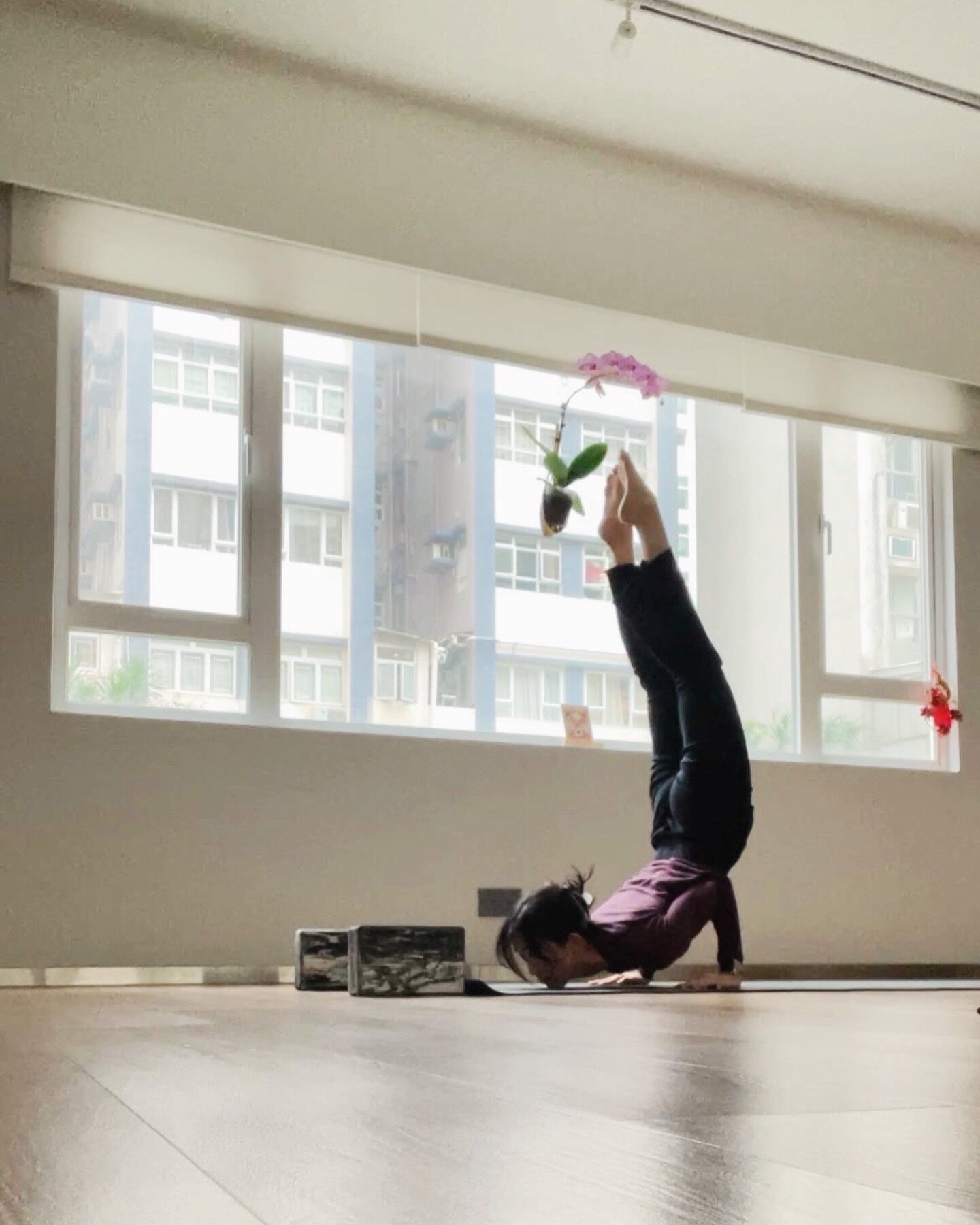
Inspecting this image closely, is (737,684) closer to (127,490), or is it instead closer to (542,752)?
(542,752)

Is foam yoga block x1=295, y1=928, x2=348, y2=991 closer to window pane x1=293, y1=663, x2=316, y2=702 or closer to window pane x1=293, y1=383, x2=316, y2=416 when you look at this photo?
window pane x1=293, y1=663, x2=316, y2=702

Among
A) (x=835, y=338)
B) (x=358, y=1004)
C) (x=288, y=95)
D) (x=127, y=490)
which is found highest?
(x=288, y=95)

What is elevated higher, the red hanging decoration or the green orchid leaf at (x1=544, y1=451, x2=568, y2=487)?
the green orchid leaf at (x1=544, y1=451, x2=568, y2=487)

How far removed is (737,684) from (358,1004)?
11.6 ft

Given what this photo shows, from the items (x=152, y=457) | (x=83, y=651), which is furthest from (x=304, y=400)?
(x=83, y=651)

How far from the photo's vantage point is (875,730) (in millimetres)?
6504

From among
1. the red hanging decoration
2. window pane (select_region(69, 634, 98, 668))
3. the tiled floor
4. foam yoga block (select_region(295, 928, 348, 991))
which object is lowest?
foam yoga block (select_region(295, 928, 348, 991))

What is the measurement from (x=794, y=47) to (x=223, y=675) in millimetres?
2809

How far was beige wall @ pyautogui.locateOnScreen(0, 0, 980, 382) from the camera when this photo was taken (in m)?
4.82

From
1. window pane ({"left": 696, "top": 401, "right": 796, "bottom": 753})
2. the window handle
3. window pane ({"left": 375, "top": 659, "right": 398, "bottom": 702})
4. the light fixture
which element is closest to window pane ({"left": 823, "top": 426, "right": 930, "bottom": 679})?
the window handle

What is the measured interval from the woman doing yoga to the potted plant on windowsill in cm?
33

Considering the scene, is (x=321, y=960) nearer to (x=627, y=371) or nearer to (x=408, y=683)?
(x=408, y=683)

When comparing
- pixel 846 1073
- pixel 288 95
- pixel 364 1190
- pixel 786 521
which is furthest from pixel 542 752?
pixel 364 1190

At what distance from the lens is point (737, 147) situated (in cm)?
583
